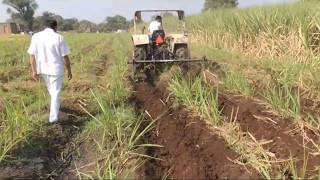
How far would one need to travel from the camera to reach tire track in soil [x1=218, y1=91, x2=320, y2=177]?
→ 5570mm

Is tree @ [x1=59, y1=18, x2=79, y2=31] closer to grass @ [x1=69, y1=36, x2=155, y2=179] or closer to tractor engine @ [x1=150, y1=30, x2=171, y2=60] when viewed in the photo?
tractor engine @ [x1=150, y1=30, x2=171, y2=60]

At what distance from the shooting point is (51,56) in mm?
7320

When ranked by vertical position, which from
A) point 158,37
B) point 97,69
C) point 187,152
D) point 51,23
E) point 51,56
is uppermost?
point 51,23

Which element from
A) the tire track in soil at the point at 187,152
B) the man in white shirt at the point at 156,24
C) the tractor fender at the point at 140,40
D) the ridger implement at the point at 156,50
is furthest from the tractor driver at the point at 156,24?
the tire track in soil at the point at 187,152

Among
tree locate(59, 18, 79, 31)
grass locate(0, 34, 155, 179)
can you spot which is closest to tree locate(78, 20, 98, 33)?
tree locate(59, 18, 79, 31)

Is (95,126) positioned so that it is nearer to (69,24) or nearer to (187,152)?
(187,152)

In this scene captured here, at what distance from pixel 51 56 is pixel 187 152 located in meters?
2.56

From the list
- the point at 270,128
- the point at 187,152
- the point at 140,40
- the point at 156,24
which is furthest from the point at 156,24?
the point at 187,152

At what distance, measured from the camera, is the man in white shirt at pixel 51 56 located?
732cm

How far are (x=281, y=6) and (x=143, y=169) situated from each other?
414 inches

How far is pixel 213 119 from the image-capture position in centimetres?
693

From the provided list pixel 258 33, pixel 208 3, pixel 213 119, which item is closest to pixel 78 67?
pixel 258 33

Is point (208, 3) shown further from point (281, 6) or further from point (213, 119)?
point (213, 119)

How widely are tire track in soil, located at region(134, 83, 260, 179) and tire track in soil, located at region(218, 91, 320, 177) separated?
1.63 ft
